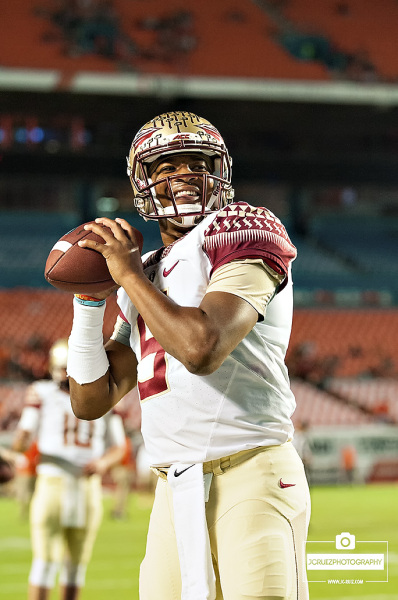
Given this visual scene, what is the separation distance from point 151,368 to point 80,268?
0.98ft

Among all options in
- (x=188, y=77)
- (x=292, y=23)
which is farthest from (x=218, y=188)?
(x=292, y=23)

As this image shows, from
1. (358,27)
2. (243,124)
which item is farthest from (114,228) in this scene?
Result: (358,27)

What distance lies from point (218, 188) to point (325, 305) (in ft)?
61.9

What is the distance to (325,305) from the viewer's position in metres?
21.0

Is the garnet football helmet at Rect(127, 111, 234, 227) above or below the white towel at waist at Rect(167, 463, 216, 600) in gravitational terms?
above

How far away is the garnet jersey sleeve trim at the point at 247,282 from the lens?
1926mm

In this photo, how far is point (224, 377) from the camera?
2.01m

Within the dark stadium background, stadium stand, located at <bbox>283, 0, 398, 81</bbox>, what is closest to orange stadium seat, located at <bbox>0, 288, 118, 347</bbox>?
the dark stadium background

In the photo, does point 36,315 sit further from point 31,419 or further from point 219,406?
point 219,406

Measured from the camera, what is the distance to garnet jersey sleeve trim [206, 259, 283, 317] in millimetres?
1926

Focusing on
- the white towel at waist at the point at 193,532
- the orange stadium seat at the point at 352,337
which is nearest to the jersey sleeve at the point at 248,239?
the white towel at waist at the point at 193,532

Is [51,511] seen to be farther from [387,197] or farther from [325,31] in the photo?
[387,197]

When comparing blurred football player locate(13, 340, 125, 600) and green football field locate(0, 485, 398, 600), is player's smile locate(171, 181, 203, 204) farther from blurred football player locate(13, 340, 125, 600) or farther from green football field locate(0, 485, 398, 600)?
green football field locate(0, 485, 398, 600)

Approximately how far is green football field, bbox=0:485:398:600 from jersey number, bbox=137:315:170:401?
4.16 meters
